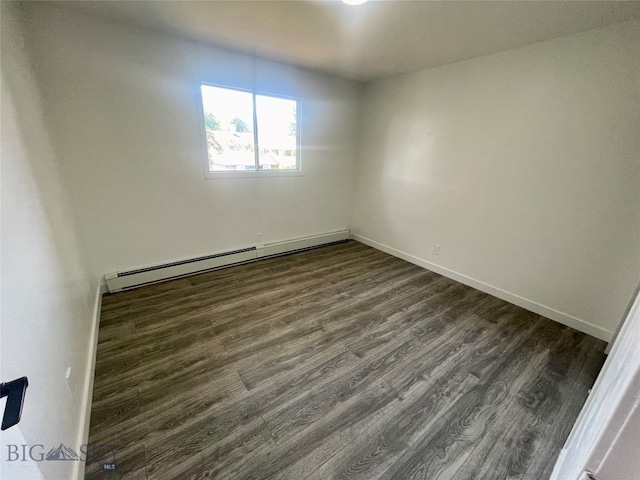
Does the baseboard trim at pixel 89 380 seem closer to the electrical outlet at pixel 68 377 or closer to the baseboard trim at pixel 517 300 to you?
the electrical outlet at pixel 68 377

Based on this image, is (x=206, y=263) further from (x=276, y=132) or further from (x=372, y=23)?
(x=372, y=23)

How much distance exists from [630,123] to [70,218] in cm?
425

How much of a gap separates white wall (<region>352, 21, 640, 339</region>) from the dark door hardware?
3.28 m

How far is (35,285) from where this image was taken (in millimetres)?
1044

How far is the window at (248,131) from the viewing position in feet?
8.98

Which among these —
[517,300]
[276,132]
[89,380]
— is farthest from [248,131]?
[517,300]

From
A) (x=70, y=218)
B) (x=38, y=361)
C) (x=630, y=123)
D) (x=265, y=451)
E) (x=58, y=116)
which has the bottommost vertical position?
(x=265, y=451)

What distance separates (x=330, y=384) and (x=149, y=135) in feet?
8.85

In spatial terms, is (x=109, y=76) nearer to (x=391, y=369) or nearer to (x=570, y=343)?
(x=391, y=369)

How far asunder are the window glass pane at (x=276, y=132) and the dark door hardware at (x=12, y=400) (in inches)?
114

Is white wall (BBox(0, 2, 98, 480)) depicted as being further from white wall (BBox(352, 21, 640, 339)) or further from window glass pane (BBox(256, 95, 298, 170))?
white wall (BBox(352, 21, 640, 339))

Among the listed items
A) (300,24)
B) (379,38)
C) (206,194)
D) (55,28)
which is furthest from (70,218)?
(379,38)

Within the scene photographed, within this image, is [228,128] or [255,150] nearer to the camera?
[228,128]

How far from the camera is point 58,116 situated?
2.02 metres
